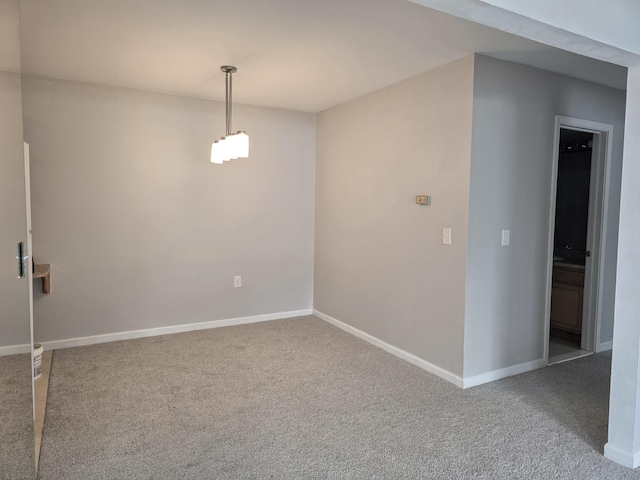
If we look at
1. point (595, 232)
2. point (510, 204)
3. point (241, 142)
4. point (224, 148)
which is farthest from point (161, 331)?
point (595, 232)

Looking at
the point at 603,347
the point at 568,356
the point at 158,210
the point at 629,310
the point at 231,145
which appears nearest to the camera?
the point at 629,310

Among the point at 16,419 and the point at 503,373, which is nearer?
the point at 16,419

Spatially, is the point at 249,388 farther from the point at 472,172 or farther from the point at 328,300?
the point at 472,172

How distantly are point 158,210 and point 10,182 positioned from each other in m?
2.38

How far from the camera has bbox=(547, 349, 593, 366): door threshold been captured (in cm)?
369

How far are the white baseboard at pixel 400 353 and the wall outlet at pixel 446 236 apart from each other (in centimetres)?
95

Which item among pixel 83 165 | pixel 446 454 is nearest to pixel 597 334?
pixel 446 454

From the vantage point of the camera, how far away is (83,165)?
3854 mm

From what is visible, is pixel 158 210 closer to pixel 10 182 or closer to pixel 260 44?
pixel 260 44

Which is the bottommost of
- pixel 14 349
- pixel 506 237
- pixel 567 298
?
pixel 567 298

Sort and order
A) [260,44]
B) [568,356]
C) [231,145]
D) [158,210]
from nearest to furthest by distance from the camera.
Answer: [260,44]
[231,145]
[568,356]
[158,210]

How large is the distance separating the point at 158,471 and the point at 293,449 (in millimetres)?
673

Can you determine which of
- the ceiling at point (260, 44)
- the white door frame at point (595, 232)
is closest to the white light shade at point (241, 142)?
the ceiling at point (260, 44)

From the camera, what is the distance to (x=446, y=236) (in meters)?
3.24
